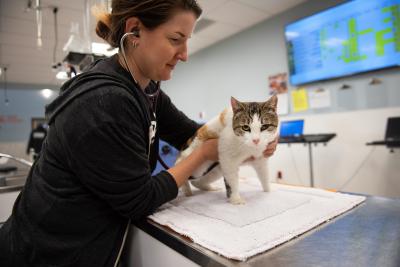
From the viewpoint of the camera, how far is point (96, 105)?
56cm

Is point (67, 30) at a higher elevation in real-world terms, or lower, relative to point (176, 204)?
higher

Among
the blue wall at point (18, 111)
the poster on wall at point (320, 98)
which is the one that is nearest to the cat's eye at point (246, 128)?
the poster on wall at point (320, 98)

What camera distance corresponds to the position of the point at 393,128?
80.0 inches

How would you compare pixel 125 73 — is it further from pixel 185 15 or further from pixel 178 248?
pixel 178 248

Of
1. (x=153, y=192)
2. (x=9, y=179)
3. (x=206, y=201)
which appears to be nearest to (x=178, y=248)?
(x=153, y=192)

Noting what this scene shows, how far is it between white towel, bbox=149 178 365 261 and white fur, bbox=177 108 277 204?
5cm

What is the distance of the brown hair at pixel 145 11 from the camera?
2.15 ft

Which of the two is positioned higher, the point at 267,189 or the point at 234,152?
the point at 234,152

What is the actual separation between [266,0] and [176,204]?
2612 mm

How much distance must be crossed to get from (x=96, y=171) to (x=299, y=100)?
2701 millimetres

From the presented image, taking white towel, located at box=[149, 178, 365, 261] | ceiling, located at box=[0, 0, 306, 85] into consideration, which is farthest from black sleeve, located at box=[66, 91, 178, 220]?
ceiling, located at box=[0, 0, 306, 85]

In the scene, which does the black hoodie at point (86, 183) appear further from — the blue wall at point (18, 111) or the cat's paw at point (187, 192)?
the blue wall at point (18, 111)

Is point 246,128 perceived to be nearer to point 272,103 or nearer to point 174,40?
point 272,103

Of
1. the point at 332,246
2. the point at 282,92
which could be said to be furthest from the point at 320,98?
the point at 332,246
